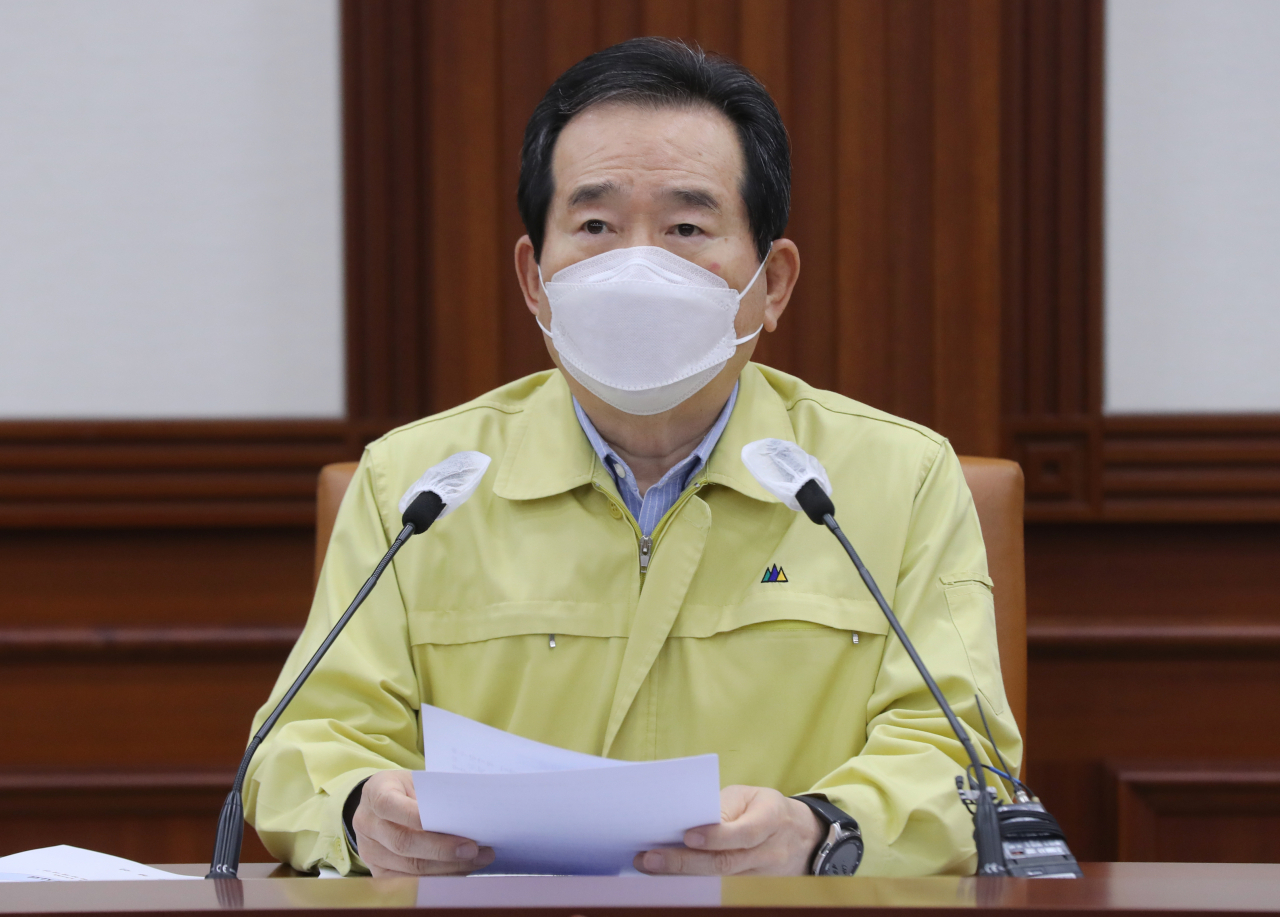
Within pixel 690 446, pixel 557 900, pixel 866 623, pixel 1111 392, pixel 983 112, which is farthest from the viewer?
pixel 1111 392

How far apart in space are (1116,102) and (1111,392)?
52 cm

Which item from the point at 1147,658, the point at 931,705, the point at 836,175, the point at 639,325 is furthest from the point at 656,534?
the point at 1147,658

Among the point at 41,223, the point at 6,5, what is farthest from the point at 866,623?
the point at 6,5

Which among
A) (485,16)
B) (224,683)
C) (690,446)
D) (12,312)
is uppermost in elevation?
(485,16)

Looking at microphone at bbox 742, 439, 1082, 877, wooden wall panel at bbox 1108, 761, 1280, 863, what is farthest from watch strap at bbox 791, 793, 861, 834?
wooden wall panel at bbox 1108, 761, 1280, 863

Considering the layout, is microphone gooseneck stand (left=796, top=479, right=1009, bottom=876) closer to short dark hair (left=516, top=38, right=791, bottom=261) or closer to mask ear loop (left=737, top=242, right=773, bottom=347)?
mask ear loop (left=737, top=242, right=773, bottom=347)

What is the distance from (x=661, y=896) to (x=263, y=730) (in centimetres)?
46

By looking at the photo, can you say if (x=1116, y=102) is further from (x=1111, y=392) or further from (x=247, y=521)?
(x=247, y=521)

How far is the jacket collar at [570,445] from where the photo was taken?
136cm

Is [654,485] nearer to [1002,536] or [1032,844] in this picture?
[1002,536]

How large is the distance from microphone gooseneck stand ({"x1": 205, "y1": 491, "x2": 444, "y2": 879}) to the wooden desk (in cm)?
15

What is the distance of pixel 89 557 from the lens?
2.06 metres

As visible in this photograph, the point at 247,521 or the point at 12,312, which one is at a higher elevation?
the point at 12,312

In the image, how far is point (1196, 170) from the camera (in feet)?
6.62
